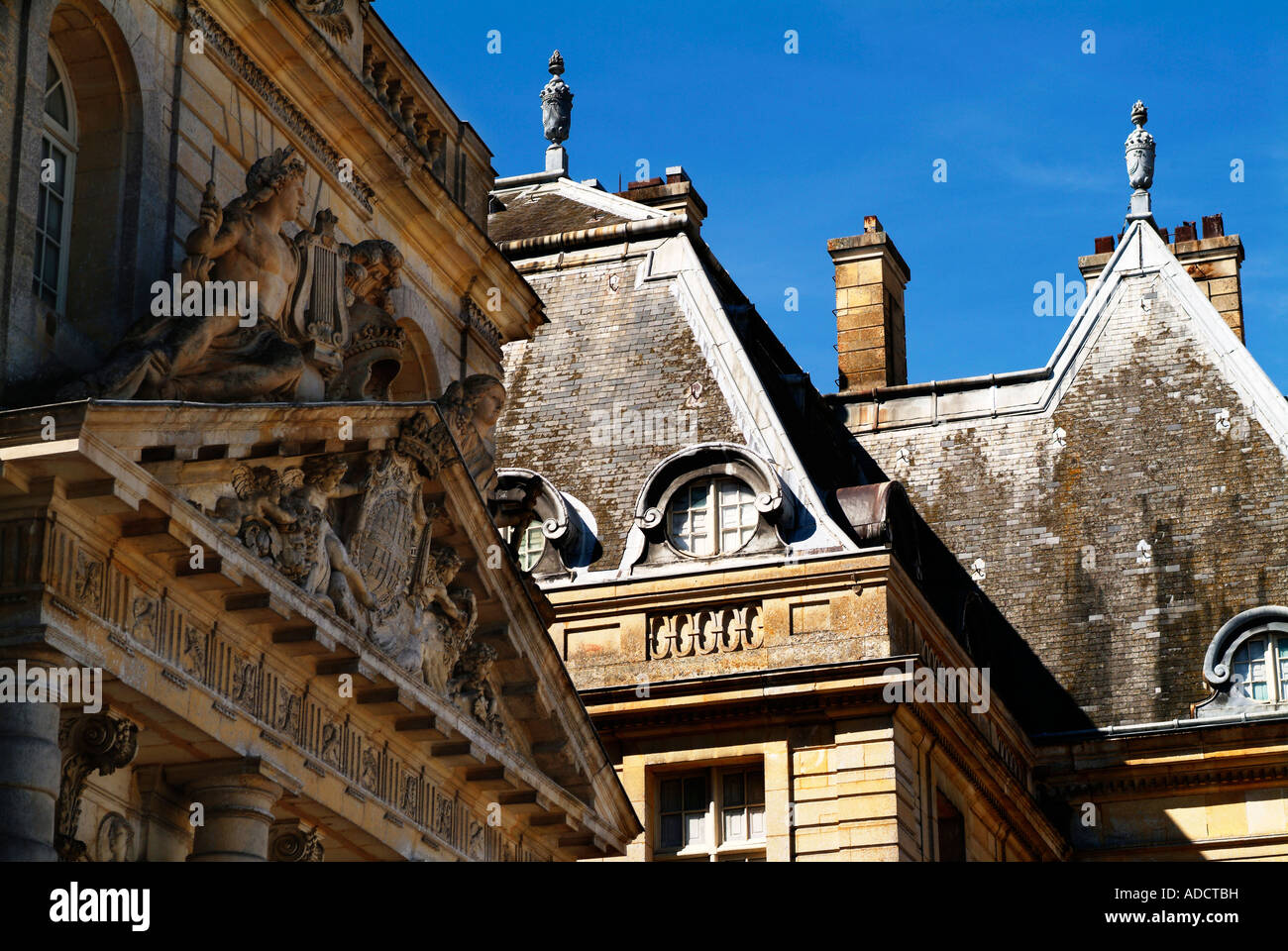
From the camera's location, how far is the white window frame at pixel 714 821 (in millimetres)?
26516

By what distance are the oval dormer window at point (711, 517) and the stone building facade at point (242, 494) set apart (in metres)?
6.91

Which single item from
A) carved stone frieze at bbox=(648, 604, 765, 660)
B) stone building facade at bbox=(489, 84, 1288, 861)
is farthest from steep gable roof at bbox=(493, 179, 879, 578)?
carved stone frieze at bbox=(648, 604, 765, 660)

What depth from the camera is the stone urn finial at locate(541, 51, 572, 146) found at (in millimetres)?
34781

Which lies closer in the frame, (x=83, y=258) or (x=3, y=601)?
(x=3, y=601)

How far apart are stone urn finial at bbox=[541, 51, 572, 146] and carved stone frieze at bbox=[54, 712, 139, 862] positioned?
21.0 meters

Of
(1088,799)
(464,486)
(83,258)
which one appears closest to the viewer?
(83,258)

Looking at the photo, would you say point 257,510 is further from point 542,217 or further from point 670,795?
point 542,217

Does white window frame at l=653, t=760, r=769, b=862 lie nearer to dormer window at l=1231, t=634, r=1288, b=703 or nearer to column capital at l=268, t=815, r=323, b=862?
dormer window at l=1231, t=634, r=1288, b=703

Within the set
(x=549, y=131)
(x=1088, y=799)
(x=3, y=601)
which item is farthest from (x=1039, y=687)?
(x=3, y=601)

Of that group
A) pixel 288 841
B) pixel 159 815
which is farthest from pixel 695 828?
pixel 159 815
